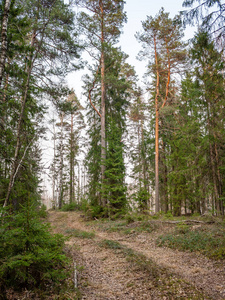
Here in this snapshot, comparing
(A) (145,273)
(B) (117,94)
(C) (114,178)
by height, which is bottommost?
(A) (145,273)

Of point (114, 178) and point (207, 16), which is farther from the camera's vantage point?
point (114, 178)

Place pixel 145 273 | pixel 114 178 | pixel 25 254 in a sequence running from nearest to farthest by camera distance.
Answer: pixel 25 254, pixel 145 273, pixel 114 178

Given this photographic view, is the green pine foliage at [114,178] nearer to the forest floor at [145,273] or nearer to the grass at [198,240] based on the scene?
the grass at [198,240]

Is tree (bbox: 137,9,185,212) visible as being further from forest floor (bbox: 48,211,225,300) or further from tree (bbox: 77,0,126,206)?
Result: forest floor (bbox: 48,211,225,300)

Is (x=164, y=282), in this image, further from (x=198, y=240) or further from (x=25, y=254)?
(x=198, y=240)

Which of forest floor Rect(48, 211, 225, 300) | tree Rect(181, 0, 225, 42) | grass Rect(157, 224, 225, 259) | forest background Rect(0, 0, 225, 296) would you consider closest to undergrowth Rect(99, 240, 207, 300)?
forest floor Rect(48, 211, 225, 300)

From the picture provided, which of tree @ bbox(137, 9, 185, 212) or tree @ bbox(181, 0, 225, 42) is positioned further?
tree @ bbox(137, 9, 185, 212)

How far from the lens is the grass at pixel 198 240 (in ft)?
21.3

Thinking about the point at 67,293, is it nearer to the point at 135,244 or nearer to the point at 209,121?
the point at 135,244

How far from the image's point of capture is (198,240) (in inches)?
293

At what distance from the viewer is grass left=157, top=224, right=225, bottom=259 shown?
6500mm

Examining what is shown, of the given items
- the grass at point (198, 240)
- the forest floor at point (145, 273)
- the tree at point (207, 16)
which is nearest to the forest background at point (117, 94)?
the tree at point (207, 16)

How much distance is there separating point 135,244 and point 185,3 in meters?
8.89

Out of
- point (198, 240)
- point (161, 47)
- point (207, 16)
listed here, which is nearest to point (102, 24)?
point (161, 47)
